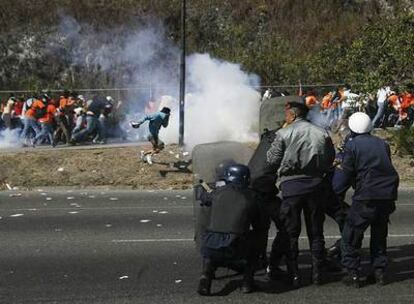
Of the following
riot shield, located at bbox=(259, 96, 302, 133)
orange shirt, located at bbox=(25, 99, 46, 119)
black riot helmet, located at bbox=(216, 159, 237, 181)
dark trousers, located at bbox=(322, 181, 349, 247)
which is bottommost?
dark trousers, located at bbox=(322, 181, 349, 247)

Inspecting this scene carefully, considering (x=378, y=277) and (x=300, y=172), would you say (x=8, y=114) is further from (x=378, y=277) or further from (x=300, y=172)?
(x=378, y=277)

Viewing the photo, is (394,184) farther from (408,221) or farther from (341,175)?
(408,221)

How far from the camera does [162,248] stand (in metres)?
8.74

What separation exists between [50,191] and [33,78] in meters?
18.2

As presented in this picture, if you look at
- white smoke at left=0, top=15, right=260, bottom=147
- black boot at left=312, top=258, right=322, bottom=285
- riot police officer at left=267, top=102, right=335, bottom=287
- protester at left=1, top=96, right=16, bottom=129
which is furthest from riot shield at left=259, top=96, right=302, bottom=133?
protester at left=1, top=96, right=16, bottom=129

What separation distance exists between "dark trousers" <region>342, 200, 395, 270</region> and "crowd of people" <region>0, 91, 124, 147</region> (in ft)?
45.1

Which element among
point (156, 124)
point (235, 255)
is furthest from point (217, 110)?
point (235, 255)

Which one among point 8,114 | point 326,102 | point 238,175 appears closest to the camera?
point 238,175

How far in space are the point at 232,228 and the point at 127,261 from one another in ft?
6.55

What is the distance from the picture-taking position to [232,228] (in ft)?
21.2

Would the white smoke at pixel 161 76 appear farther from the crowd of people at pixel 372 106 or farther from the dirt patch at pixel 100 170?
the dirt patch at pixel 100 170

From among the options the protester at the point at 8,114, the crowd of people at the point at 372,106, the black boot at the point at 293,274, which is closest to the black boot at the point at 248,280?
the black boot at the point at 293,274

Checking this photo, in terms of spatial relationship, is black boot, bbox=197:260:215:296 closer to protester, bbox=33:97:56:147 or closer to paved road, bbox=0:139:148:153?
paved road, bbox=0:139:148:153

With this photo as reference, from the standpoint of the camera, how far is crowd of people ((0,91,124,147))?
785 inches
